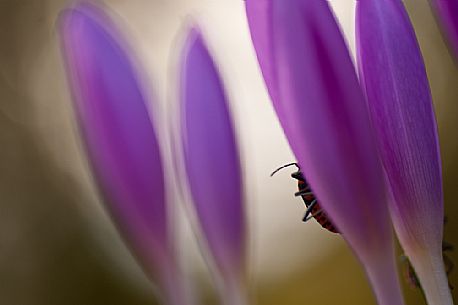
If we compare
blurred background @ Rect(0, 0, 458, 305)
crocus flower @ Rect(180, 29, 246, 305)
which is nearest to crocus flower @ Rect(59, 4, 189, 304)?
crocus flower @ Rect(180, 29, 246, 305)

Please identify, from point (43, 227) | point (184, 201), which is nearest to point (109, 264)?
point (43, 227)

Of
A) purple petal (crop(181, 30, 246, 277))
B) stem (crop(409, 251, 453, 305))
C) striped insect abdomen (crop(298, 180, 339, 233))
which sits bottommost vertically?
stem (crop(409, 251, 453, 305))

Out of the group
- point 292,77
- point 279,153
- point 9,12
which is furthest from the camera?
point 9,12

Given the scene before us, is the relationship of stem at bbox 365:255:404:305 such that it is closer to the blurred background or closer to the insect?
the insect

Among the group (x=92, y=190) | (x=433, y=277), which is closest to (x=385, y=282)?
(x=433, y=277)

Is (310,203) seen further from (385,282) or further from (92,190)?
(92,190)

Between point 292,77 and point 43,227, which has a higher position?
point 43,227

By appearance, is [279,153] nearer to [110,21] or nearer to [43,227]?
[43,227]

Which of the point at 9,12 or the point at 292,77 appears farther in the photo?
the point at 9,12
